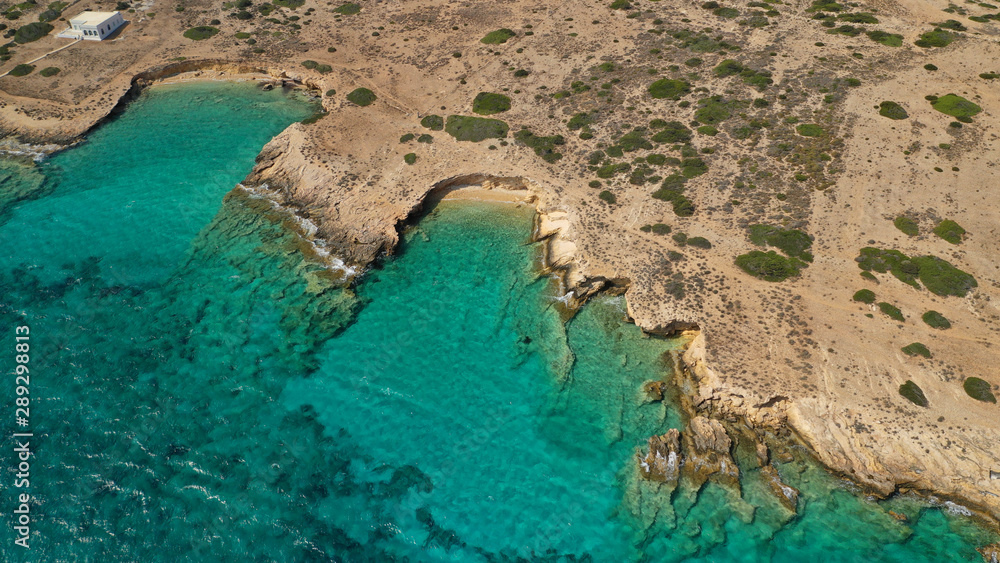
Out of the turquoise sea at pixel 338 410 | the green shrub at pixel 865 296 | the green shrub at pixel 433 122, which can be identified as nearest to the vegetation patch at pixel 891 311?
the green shrub at pixel 865 296

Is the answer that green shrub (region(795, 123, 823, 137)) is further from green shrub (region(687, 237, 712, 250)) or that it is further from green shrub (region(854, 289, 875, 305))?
green shrub (region(854, 289, 875, 305))

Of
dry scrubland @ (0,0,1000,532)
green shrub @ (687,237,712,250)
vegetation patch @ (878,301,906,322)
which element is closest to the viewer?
dry scrubland @ (0,0,1000,532)

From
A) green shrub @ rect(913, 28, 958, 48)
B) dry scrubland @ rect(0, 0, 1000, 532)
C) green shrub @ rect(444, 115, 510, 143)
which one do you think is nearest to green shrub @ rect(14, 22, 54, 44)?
dry scrubland @ rect(0, 0, 1000, 532)

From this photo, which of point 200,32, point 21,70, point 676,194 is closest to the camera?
point 676,194

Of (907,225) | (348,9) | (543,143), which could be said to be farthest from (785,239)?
(348,9)

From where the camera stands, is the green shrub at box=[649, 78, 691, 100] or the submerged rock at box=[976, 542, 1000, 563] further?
the green shrub at box=[649, 78, 691, 100]

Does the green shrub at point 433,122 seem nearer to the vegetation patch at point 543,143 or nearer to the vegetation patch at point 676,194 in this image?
the vegetation patch at point 543,143

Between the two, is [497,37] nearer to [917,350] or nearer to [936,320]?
[936,320]
